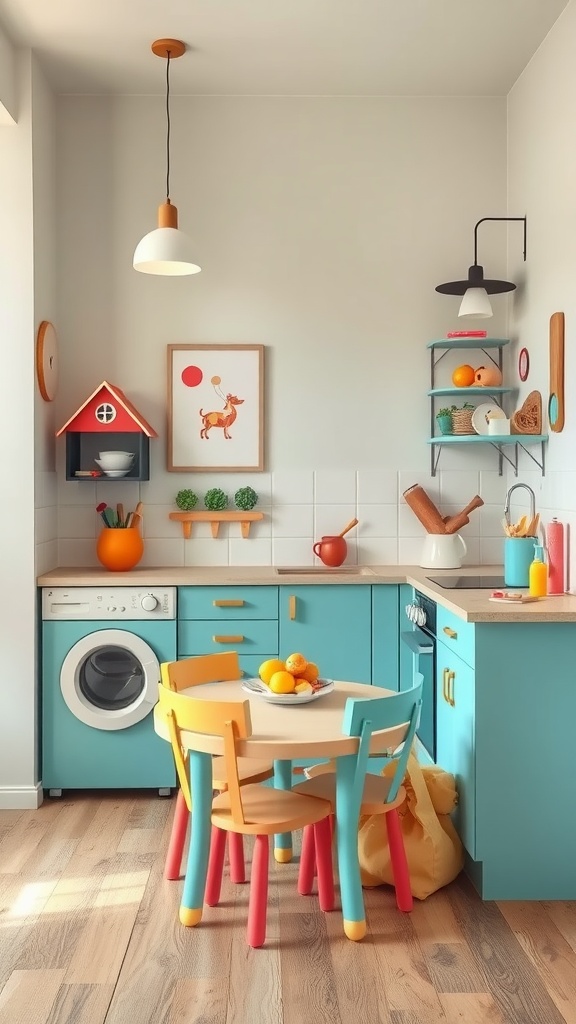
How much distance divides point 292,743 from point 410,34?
2.82 m

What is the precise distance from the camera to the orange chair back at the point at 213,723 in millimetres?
2586

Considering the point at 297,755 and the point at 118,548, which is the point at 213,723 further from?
the point at 118,548

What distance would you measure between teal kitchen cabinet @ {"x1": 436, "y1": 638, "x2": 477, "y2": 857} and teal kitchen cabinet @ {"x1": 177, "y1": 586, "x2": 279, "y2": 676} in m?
0.79

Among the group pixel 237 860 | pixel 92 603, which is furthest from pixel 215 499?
pixel 237 860

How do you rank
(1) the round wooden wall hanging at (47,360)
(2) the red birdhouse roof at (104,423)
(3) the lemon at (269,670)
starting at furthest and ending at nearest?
A: 1. (2) the red birdhouse roof at (104,423)
2. (1) the round wooden wall hanging at (47,360)
3. (3) the lemon at (269,670)

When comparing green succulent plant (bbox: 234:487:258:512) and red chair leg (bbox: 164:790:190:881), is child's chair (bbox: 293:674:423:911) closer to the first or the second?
red chair leg (bbox: 164:790:190:881)

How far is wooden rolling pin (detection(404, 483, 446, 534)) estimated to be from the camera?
14.4 feet

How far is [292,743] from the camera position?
2547mm

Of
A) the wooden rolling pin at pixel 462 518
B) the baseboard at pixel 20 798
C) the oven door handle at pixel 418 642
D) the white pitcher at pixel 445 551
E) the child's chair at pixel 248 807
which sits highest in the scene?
the wooden rolling pin at pixel 462 518

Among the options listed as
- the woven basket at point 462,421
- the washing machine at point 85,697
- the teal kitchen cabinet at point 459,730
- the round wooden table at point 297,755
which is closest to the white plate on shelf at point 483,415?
the woven basket at point 462,421

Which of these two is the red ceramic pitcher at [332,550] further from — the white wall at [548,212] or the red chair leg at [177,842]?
the red chair leg at [177,842]

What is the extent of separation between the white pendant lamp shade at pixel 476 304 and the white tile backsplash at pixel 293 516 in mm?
752

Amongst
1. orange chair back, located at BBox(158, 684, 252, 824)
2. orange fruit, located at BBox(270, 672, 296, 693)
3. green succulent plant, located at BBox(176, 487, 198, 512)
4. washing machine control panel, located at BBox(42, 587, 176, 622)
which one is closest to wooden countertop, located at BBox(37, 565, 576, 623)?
washing machine control panel, located at BBox(42, 587, 176, 622)

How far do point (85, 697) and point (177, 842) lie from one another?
3.47 ft
